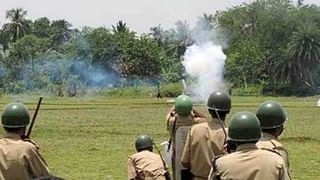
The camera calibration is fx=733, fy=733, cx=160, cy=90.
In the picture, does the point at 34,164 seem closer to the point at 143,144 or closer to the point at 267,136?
the point at 267,136

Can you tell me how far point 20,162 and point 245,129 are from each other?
225 centimetres

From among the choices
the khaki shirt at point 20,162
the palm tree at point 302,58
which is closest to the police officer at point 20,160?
the khaki shirt at point 20,162

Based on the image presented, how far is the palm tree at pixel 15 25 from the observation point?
10481 cm

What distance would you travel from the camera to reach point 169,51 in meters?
91.7

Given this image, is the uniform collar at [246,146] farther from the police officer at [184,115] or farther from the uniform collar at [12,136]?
the police officer at [184,115]

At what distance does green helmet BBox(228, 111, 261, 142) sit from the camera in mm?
5750

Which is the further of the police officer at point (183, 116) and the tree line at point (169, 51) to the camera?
the tree line at point (169, 51)

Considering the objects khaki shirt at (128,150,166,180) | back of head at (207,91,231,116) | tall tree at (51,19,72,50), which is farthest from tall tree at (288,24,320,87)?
back of head at (207,91,231,116)

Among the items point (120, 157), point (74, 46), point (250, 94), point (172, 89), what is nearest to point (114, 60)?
point (74, 46)

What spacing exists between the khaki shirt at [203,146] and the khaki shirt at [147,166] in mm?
874

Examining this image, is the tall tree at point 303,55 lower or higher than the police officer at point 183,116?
higher

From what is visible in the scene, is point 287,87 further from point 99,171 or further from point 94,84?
point 99,171

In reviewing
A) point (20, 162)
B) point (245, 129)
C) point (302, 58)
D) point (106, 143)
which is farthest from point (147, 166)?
point (302, 58)

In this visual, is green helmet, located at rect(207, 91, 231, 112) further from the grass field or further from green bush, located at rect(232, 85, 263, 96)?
green bush, located at rect(232, 85, 263, 96)
